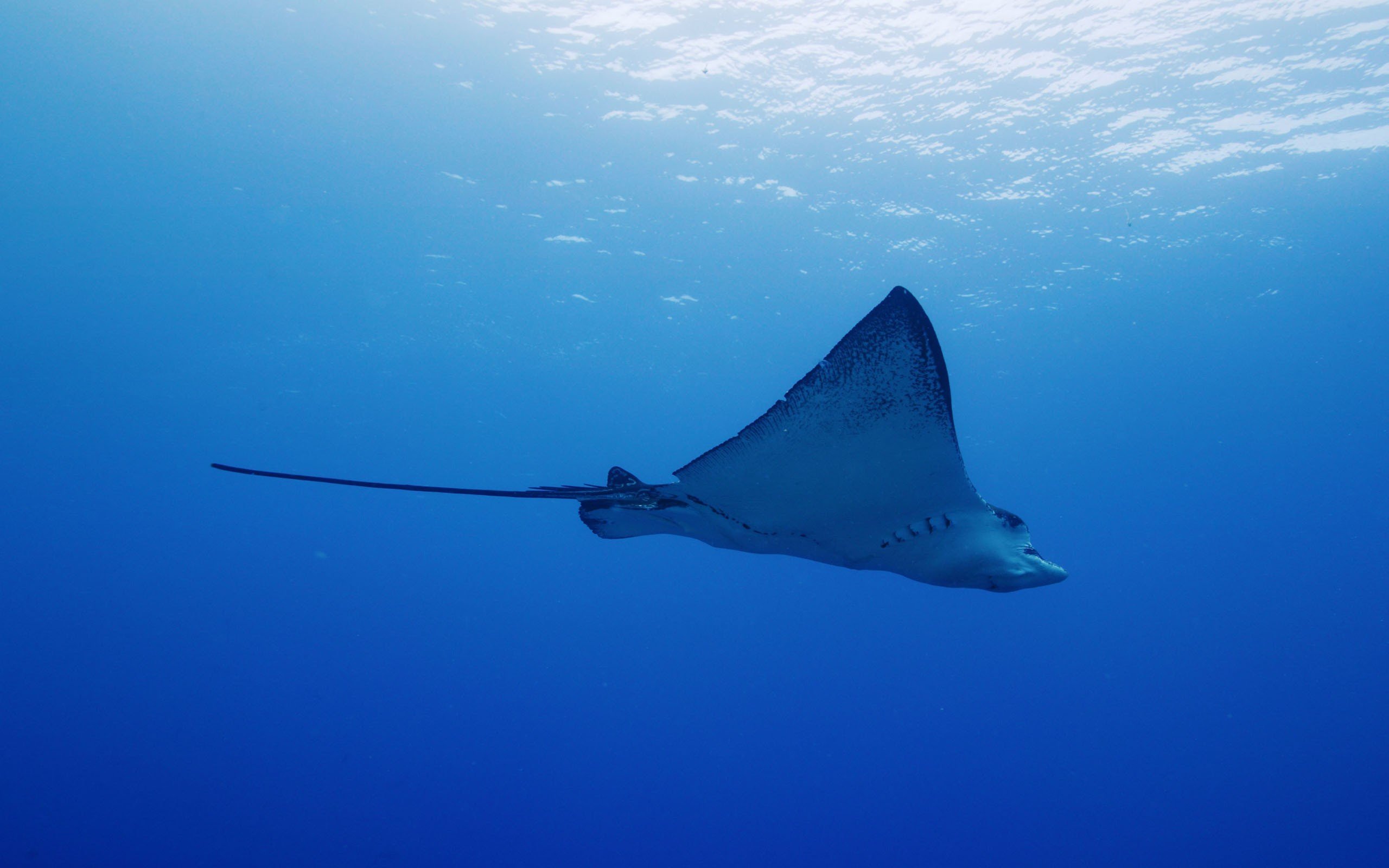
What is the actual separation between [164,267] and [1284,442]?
122 feet

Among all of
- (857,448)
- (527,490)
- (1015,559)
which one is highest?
(857,448)

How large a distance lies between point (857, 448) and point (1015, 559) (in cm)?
95

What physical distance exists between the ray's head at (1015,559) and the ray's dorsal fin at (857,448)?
244mm

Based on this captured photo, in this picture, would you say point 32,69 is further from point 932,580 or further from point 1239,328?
point 1239,328

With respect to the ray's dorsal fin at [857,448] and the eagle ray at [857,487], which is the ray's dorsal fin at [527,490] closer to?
the eagle ray at [857,487]

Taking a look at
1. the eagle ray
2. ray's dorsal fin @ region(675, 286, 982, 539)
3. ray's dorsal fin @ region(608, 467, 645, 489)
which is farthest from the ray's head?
ray's dorsal fin @ region(608, 467, 645, 489)

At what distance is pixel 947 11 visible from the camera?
8.79 meters

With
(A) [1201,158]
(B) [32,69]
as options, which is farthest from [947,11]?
(B) [32,69]

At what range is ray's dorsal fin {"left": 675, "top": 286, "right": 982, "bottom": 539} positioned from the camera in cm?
223

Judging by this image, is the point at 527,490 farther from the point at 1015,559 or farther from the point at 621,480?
the point at 1015,559

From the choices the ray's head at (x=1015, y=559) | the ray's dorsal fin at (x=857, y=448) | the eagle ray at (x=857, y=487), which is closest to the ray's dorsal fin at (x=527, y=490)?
the eagle ray at (x=857, y=487)

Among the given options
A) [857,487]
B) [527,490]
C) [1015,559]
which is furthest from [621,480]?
[1015,559]

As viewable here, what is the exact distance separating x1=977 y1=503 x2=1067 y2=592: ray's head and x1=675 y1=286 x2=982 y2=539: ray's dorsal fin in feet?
0.80

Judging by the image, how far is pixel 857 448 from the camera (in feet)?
8.44
